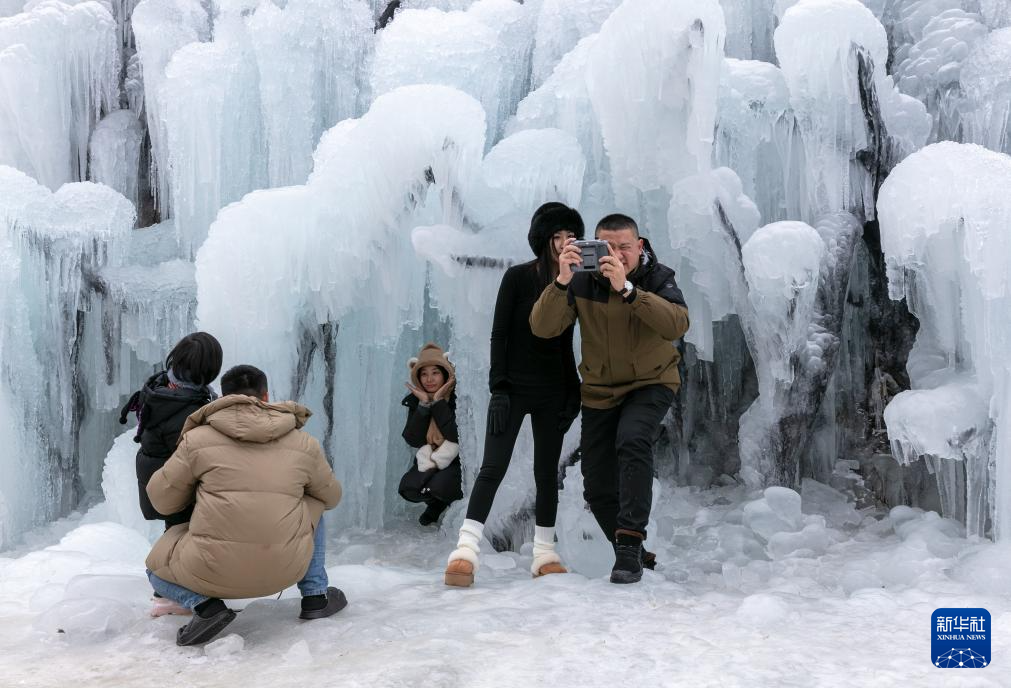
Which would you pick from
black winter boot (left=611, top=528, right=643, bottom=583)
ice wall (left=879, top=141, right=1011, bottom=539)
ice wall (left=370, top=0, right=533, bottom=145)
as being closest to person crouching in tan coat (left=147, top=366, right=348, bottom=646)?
black winter boot (left=611, top=528, right=643, bottom=583)

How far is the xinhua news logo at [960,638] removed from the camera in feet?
9.32

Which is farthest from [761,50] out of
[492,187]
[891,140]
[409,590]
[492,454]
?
[409,590]

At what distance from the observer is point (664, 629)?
10.6 feet

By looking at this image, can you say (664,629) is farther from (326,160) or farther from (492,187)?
(326,160)

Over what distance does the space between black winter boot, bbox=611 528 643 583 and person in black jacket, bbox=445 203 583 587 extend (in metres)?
0.40

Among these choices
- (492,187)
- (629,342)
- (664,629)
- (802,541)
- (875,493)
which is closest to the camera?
(664,629)

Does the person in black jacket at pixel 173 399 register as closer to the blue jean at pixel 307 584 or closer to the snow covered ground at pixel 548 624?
the blue jean at pixel 307 584

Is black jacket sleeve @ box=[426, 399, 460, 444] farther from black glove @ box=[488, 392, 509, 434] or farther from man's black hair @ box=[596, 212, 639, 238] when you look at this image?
man's black hair @ box=[596, 212, 639, 238]

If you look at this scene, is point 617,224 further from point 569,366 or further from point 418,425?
point 418,425

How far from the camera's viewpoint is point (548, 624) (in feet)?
11.0

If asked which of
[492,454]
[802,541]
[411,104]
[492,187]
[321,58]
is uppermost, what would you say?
[321,58]

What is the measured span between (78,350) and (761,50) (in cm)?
572

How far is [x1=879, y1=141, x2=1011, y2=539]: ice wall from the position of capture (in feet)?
14.6

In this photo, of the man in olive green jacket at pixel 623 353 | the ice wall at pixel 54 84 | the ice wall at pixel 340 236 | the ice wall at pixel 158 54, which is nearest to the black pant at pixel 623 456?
the man in olive green jacket at pixel 623 353
